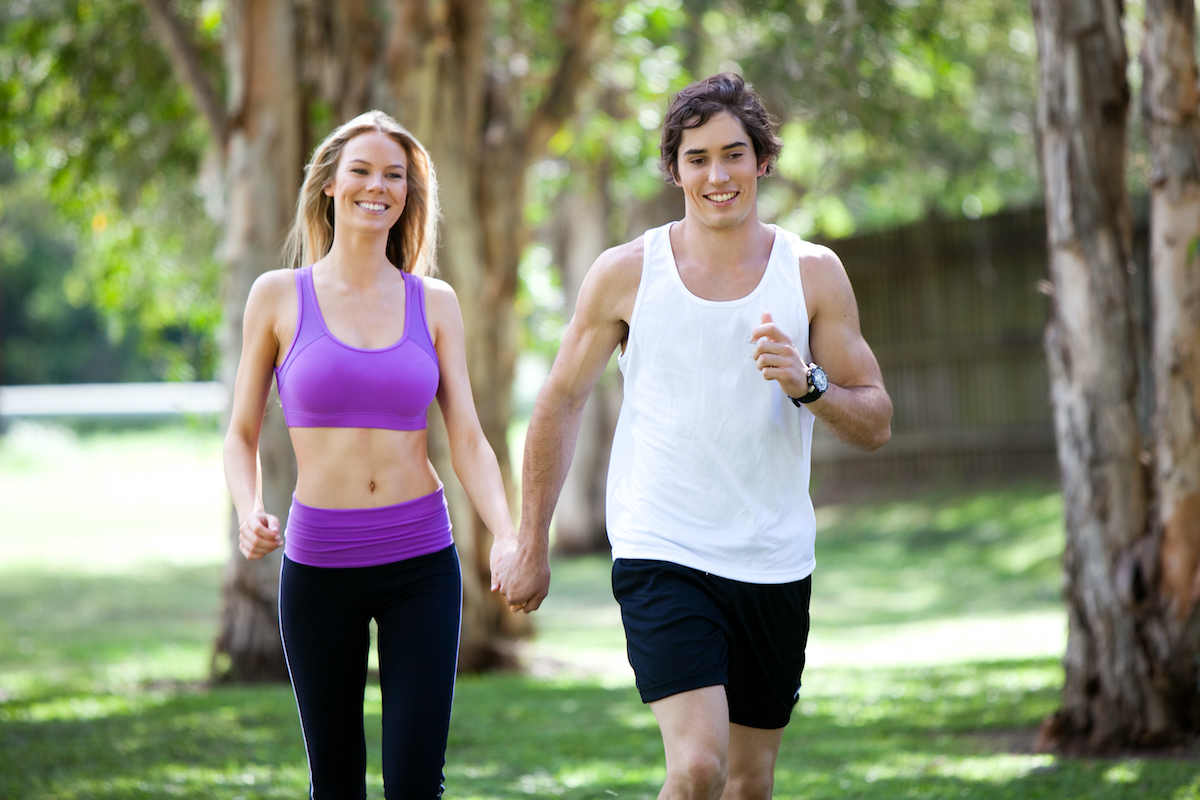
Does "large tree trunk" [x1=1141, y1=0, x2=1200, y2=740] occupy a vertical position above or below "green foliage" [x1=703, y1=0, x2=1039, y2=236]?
below

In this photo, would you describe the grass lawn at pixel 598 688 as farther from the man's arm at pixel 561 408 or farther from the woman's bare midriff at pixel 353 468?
the woman's bare midriff at pixel 353 468

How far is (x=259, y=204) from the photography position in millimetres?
8625

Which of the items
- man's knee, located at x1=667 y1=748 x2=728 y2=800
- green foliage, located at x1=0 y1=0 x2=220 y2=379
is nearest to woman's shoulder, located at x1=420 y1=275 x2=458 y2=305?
man's knee, located at x1=667 y1=748 x2=728 y2=800

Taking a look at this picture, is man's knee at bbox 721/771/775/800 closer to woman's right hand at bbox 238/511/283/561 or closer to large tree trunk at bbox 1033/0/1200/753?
woman's right hand at bbox 238/511/283/561

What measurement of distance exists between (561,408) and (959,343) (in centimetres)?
1407

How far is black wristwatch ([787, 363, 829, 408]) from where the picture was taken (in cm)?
325

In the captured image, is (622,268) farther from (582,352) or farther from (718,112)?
(718,112)

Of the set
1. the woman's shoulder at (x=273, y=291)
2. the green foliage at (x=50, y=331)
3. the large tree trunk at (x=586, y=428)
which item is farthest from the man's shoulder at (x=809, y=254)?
the green foliage at (x=50, y=331)

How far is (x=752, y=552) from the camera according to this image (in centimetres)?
336

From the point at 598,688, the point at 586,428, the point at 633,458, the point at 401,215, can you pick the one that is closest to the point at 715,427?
the point at 633,458

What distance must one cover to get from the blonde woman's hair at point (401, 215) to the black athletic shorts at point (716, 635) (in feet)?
4.13

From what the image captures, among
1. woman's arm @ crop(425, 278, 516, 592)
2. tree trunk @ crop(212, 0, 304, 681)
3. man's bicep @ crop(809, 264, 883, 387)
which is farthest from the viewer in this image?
tree trunk @ crop(212, 0, 304, 681)

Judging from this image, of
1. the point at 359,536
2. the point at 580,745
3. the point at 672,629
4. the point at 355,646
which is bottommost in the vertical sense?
the point at 580,745

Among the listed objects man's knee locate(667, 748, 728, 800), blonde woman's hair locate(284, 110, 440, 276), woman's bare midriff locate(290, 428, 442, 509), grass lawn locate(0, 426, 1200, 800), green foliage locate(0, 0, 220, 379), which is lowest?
grass lawn locate(0, 426, 1200, 800)
